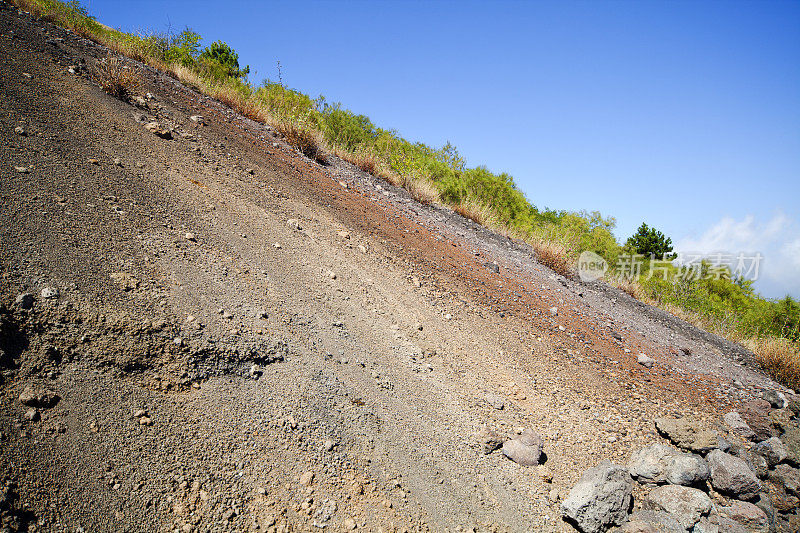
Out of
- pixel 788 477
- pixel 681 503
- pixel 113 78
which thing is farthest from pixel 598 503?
pixel 113 78

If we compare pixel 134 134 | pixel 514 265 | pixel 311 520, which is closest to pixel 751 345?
pixel 514 265

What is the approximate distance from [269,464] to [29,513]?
44.5 inches

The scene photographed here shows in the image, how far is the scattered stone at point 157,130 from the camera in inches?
194

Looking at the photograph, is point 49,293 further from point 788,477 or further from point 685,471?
point 788,477

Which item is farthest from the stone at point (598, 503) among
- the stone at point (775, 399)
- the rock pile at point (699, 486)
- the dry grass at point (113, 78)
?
the dry grass at point (113, 78)

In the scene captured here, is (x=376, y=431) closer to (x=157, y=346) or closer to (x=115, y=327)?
(x=157, y=346)

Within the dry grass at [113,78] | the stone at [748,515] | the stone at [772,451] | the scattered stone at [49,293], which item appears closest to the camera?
the scattered stone at [49,293]

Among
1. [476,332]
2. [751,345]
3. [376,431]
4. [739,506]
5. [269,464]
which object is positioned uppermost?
[751,345]

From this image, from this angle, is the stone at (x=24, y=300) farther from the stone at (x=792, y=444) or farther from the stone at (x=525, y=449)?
the stone at (x=792, y=444)

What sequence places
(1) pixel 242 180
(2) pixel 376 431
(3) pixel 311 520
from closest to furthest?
(3) pixel 311 520
(2) pixel 376 431
(1) pixel 242 180

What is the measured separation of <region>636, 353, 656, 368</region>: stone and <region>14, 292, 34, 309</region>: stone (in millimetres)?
6753

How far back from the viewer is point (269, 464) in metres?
2.45

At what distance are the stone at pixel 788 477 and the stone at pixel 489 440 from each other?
3138 millimetres

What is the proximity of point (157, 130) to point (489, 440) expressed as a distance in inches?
213
